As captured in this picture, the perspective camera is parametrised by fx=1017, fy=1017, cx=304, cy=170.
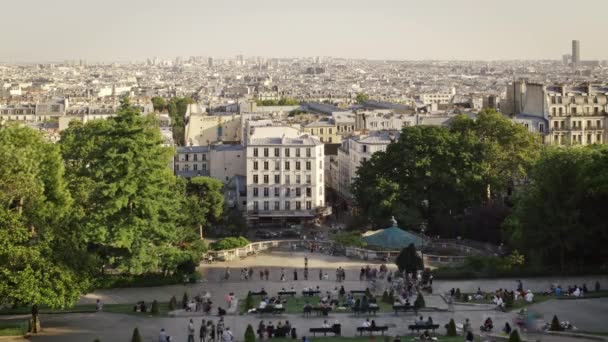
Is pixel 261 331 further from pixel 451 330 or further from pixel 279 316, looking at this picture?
pixel 451 330

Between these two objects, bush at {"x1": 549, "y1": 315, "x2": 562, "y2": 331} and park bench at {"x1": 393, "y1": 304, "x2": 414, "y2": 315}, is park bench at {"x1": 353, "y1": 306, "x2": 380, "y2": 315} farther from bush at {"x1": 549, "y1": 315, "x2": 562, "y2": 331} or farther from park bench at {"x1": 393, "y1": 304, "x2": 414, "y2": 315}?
bush at {"x1": 549, "y1": 315, "x2": 562, "y2": 331}

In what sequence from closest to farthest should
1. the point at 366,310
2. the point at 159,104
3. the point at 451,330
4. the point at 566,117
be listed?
the point at 451,330 → the point at 366,310 → the point at 566,117 → the point at 159,104

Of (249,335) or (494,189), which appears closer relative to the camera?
(249,335)

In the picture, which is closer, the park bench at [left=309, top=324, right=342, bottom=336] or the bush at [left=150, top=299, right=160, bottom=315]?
the park bench at [left=309, top=324, right=342, bottom=336]

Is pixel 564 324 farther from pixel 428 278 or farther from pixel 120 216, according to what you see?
pixel 120 216

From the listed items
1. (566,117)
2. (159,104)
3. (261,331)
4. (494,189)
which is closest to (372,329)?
(261,331)

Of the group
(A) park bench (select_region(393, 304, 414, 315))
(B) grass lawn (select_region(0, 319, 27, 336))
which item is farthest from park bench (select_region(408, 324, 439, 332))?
(B) grass lawn (select_region(0, 319, 27, 336))
